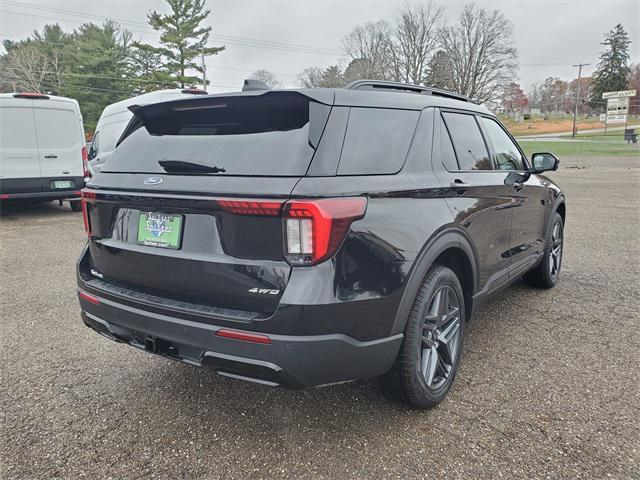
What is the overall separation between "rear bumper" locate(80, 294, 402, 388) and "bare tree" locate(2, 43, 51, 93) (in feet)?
178

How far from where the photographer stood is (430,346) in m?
2.49

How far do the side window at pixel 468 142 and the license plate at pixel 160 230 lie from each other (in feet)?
5.72

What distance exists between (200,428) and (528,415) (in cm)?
173

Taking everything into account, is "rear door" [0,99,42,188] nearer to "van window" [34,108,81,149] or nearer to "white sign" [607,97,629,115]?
"van window" [34,108,81,149]

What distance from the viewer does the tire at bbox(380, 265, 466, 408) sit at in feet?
7.48

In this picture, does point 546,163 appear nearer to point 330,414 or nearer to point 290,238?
Answer: point 330,414

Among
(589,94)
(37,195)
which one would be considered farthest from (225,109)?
(589,94)

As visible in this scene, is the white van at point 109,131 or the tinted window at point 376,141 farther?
the white van at point 109,131

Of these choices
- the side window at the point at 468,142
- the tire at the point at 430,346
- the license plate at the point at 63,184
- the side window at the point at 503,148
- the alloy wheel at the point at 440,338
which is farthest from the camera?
the license plate at the point at 63,184

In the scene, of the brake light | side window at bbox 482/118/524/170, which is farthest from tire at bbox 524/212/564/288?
the brake light

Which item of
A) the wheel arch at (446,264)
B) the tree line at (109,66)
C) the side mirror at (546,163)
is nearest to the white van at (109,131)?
the side mirror at (546,163)

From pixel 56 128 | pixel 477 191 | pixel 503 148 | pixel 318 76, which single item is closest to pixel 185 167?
pixel 477 191

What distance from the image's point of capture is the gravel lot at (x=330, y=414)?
2104 mm

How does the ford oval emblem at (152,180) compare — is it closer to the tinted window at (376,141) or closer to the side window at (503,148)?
the tinted window at (376,141)
